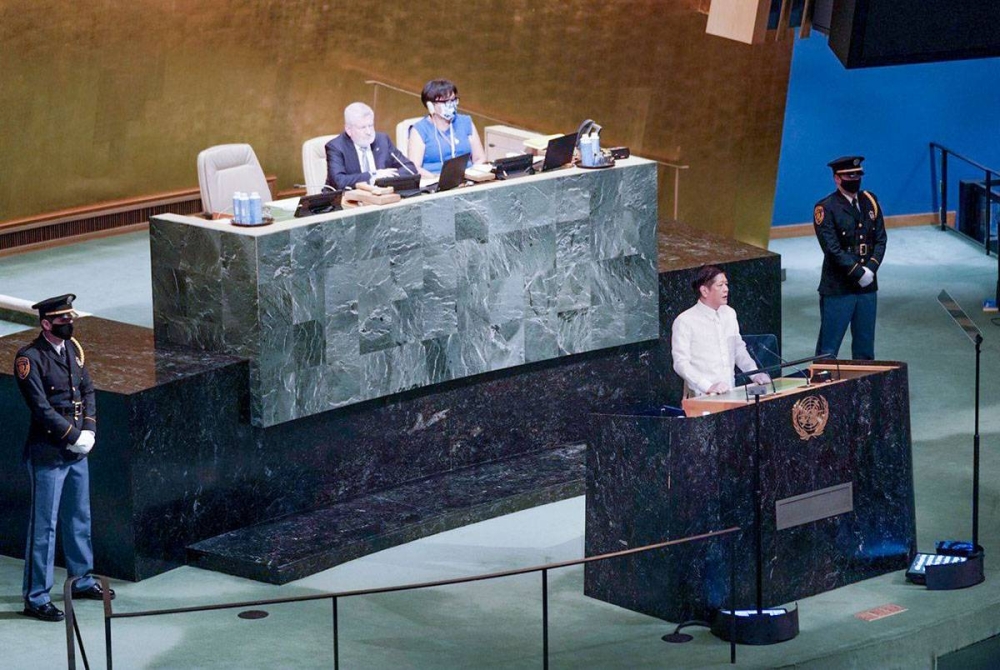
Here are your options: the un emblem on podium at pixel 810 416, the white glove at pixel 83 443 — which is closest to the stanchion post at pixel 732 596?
the un emblem on podium at pixel 810 416

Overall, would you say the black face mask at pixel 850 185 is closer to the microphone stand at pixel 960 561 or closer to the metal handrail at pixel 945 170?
the microphone stand at pixel 960 561

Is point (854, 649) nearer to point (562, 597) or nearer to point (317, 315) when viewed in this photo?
point (562, 597)

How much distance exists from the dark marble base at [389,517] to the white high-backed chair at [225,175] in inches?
92.2

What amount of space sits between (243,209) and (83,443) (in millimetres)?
1496

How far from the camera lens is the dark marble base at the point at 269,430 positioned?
8.29 meters

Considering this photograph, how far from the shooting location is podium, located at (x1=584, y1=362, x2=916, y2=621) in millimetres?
7672

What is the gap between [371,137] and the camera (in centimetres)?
1005

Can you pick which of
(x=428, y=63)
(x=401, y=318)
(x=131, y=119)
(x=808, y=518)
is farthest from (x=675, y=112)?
(x=808, y=518)

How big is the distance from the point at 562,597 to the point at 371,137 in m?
3.11

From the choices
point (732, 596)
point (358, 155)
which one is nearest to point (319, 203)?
point (358, 155)

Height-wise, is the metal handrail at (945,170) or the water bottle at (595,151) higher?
the water bottle at (595,151)

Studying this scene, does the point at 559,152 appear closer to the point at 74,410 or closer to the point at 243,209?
the point at 243,209

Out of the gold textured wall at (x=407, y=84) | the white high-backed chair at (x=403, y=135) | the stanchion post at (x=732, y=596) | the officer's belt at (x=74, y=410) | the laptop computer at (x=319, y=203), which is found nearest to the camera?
the stanchion post at (x=732, y=596)

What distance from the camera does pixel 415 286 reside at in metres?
9.27
